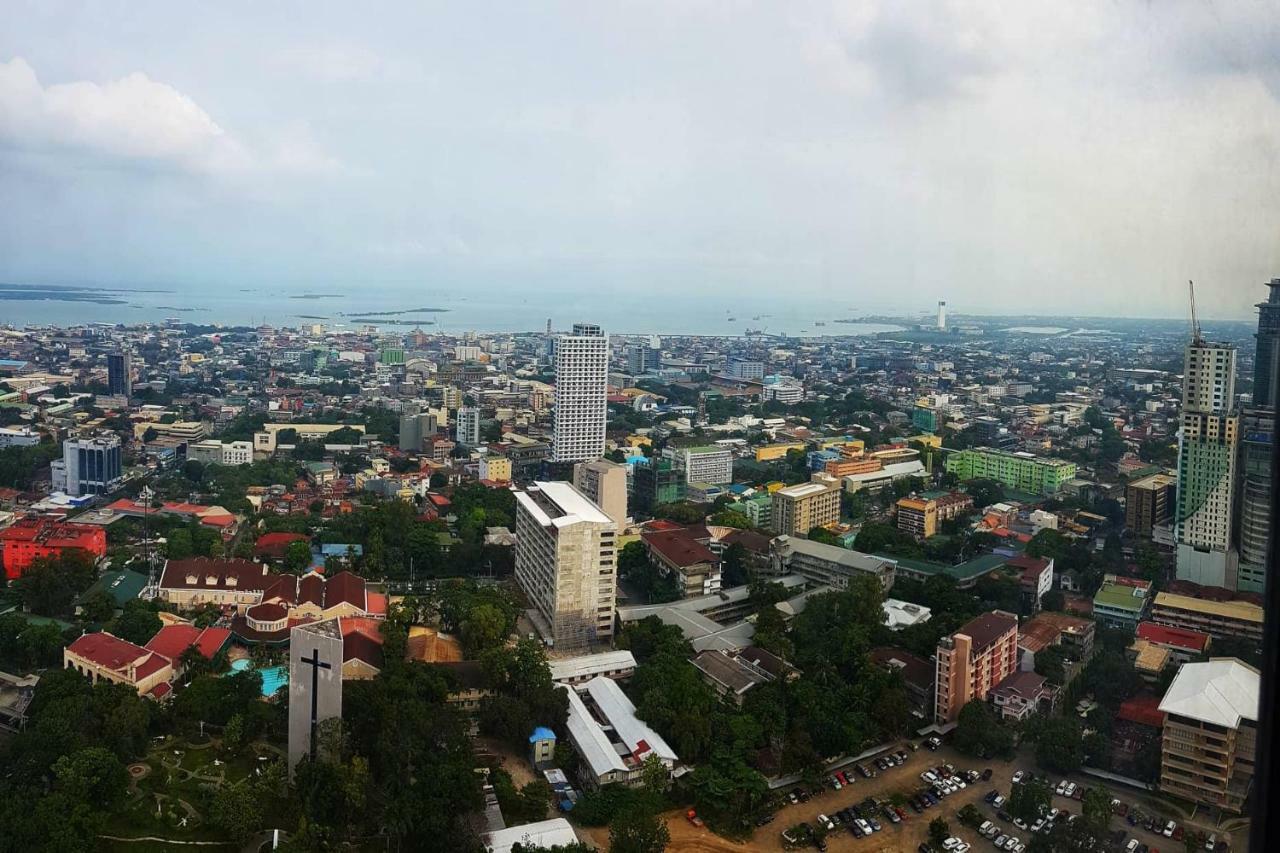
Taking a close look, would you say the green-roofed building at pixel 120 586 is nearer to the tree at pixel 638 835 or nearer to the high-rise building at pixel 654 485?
the tree at pixel 638 835

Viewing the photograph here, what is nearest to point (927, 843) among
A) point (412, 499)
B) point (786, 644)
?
point (786, 644)

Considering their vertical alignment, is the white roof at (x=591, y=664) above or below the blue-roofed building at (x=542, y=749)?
above

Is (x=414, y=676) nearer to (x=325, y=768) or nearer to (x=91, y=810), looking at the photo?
(x=325, y=768)

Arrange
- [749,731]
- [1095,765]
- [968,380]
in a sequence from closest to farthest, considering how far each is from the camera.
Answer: [1095,765], [749,731], [968,380]

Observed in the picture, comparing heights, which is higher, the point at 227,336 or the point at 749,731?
the point at 227,336

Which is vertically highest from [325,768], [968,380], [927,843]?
[968,380]

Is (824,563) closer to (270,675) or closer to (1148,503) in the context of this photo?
(1148,503)

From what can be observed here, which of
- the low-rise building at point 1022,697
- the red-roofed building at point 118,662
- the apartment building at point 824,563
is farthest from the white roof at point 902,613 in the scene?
the red-roofed building at point 118,662
